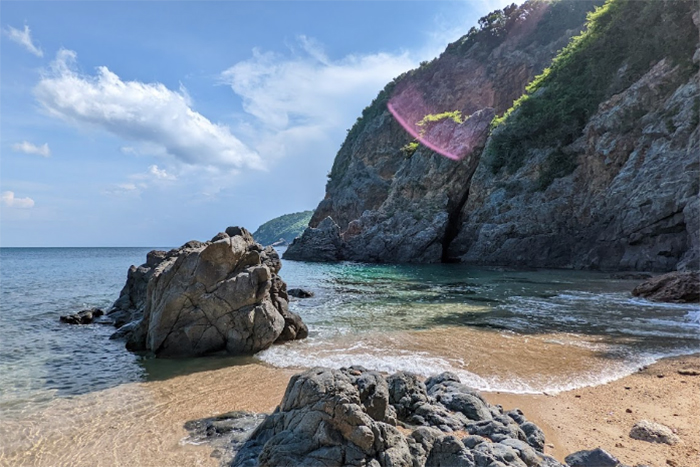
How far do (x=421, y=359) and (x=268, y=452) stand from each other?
18.6ft

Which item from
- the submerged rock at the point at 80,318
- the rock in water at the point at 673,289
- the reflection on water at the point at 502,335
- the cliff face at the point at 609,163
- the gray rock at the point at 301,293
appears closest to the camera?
the reflection on water at the point at 502,335

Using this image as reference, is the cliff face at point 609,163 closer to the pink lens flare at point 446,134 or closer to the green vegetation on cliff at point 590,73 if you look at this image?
the green vegetation on cliff at point 590,73

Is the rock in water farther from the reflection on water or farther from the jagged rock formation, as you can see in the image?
the jagged rock formation

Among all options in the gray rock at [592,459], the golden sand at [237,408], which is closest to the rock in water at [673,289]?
the golden sand at [237,408]

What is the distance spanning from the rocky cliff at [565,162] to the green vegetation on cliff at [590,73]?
0.35ft

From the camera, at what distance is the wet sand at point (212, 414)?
16.9 feet

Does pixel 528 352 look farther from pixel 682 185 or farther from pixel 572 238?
pixel 572 238

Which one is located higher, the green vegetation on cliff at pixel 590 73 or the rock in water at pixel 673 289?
the green vegetation on cliff at pixel 590 73

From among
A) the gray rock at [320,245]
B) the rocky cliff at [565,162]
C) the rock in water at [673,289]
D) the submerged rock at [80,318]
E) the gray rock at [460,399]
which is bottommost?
the submerged rock at [80,318]

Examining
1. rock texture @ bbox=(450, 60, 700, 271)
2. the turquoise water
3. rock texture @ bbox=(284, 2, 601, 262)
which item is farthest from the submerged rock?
rock texture @ bbox=(284, 2, 601, 262)

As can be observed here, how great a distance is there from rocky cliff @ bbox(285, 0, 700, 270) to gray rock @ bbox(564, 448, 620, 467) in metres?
23.4

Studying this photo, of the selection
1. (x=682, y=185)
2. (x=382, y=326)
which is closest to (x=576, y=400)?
(x=382, y=326)

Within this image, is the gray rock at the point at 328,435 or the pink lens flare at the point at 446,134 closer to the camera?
the gray rock at the point at 328,435

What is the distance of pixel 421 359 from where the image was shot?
926cm
